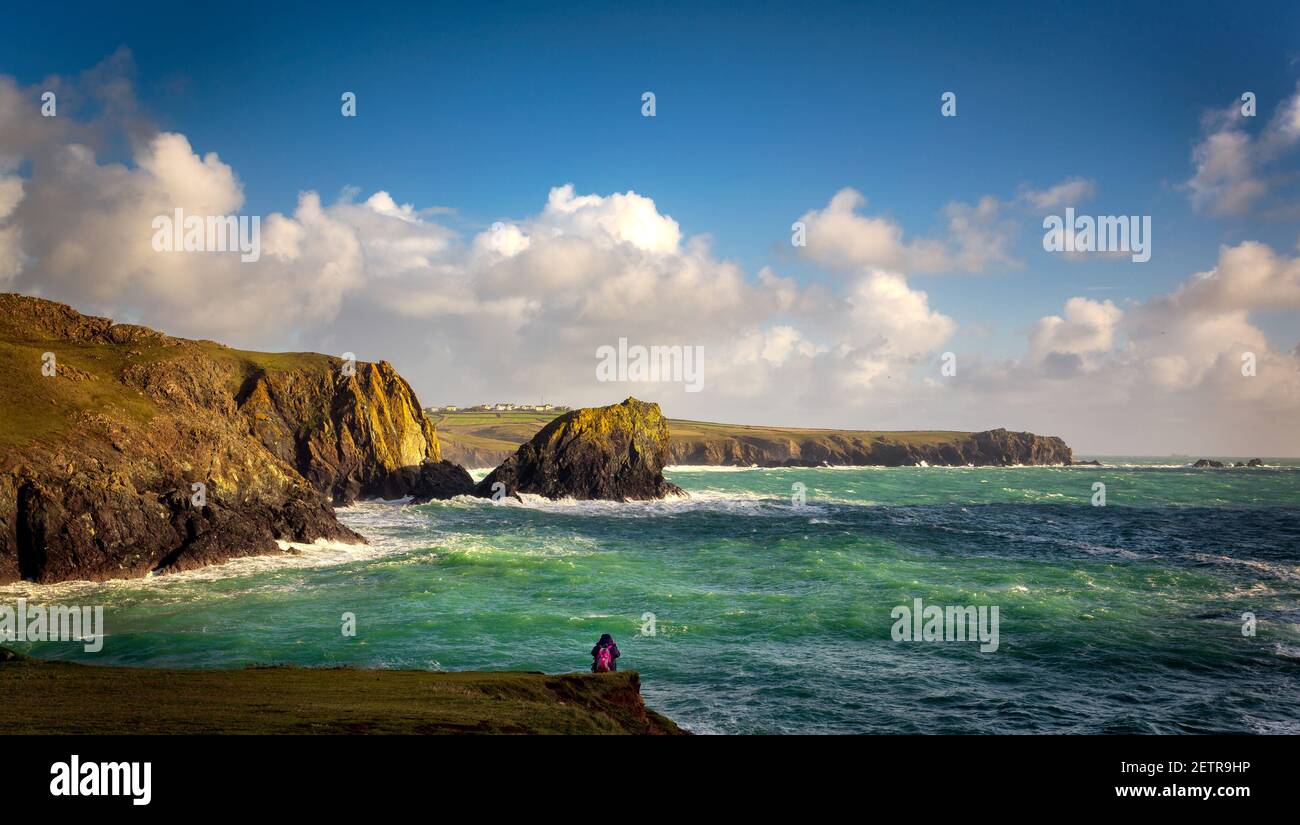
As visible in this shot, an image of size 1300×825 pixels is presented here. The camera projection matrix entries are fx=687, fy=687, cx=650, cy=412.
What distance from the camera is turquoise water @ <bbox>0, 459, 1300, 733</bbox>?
74.8 ft

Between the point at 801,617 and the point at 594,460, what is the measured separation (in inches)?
2580

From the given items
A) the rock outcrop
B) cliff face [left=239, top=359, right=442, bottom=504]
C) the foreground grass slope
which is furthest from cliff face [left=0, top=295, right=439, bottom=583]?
the rock outcrop

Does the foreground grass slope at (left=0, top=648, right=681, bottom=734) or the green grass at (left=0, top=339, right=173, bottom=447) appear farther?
the green grass at (left=0, top=339, right=173, bottom=447)

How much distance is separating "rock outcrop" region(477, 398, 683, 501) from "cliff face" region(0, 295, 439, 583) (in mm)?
29595

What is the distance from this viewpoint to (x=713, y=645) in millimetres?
29266

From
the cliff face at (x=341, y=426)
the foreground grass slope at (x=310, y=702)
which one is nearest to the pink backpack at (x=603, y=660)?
the foreground grass slope at (x=310, y=702)

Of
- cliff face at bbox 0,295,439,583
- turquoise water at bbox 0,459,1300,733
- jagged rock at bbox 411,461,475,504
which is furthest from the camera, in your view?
jagged rock at bbox 411,461,475,504

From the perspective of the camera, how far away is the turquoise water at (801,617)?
22812 millimetres

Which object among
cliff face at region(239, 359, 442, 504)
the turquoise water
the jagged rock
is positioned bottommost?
the turquoise water

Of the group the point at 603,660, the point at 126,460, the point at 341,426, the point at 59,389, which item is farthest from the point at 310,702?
the point at 341,426

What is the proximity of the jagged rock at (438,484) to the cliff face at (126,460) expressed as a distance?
1616cm

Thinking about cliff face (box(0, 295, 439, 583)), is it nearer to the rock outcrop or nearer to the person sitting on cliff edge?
the rock outcrop

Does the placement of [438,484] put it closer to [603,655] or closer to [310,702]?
[603,655]
